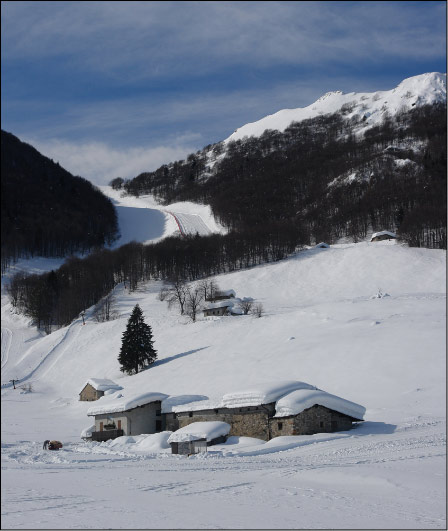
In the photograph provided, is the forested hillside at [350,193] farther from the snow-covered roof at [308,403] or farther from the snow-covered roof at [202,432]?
the snow-covered roof at [202,432]

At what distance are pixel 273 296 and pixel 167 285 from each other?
1866cm

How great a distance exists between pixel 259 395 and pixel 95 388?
2392 cm

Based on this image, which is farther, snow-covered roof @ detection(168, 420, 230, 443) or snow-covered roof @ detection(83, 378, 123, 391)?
snow-covered roof @ detection(83, 378, 123, 391)

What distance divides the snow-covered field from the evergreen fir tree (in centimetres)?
146

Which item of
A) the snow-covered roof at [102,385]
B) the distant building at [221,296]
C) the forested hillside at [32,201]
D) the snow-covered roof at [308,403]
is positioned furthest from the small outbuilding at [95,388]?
the forested hillside at [32,201]

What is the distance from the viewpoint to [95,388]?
172 feet

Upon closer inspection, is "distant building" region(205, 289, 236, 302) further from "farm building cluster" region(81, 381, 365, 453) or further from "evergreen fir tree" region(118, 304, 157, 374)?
"farm building cluster" region(81, 381, 365, 453)

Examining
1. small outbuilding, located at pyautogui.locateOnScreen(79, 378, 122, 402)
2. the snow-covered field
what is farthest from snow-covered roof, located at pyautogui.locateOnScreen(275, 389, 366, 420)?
small outbuilding, located at pyautogui.locateOnScreen(79, 378, 122, 402)

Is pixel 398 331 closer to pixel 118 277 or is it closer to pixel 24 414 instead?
pixel 24 414

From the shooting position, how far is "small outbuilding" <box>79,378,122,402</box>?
5225cm

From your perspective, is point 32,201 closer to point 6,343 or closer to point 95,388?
point 95,388

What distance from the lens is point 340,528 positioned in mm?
11422

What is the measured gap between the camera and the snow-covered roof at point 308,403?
31250 millimetres

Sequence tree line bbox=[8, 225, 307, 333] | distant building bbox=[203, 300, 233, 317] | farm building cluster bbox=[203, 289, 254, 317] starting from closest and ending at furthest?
farm building cluster bbox=[203, 289, 254, 317]
distant building bbox=[203, 300, 233, 317]
tree line bbox=[8, 225, 307, 333]
